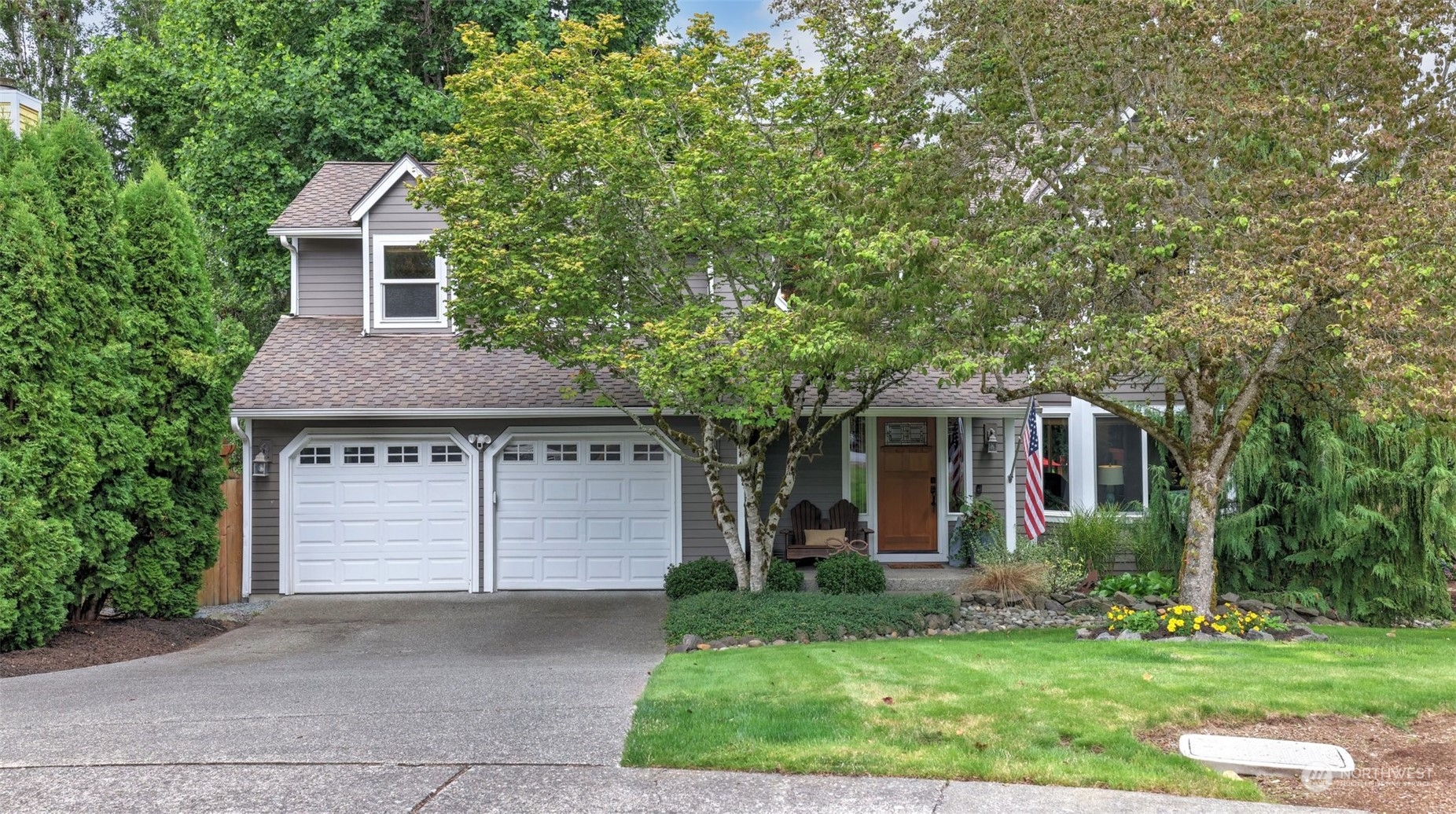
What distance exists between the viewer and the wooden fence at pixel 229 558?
1309cm

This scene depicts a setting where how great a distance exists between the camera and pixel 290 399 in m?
13.4

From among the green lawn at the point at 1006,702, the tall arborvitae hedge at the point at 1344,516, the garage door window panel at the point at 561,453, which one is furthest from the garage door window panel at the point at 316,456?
the tall arborvitae hedge at the point at 1344,516

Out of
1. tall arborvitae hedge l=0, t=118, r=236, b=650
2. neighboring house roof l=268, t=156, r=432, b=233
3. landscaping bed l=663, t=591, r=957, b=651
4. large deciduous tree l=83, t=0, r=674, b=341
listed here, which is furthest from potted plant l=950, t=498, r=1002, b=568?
large deciduous tree l=83, t=0, r=674, b=341

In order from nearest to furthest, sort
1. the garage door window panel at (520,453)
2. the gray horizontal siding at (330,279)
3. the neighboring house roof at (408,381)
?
the neighboring house roof at (408,381) < the garage door window panel at (520,453) < the gray horizontal siding at (330,279)

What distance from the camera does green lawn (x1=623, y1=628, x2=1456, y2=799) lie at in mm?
5688

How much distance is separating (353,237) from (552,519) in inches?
195

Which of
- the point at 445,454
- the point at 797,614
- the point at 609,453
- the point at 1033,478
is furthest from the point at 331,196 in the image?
the point at 1033,478

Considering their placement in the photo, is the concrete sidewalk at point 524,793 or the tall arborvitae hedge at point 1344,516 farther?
the tall arborvitae hedge at point 1344,516

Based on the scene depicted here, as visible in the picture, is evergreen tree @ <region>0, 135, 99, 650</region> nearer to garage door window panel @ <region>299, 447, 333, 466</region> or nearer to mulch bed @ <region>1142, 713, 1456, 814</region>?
garage door window panel @ <region>299, 447, 333, 466</region>

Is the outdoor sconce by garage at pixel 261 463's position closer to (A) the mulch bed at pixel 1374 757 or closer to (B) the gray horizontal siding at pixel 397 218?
(B) the gray horizontal siding at pixel 397 218

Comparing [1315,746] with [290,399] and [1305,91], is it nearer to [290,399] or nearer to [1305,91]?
[1305,91]

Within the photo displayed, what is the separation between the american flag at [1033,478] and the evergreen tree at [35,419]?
1042 cm

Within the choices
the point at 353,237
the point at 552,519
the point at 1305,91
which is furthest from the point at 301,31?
the point at 1305,91

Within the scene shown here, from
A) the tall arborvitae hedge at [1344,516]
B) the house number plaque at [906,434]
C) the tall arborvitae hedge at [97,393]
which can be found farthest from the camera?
the house number plaque at [906,434]
